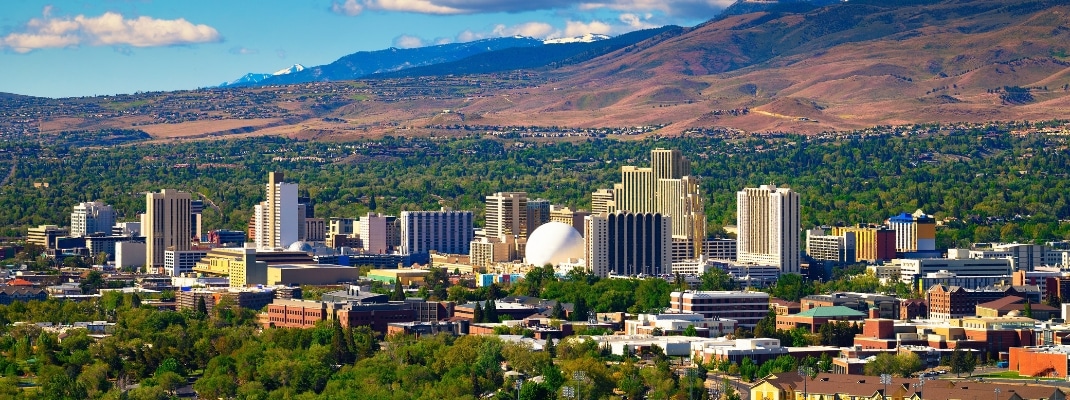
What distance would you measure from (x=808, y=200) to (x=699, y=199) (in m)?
27.1

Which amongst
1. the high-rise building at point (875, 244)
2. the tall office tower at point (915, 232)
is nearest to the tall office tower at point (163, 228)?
the high-rise building at point (875, 244)

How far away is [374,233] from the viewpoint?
164 meters

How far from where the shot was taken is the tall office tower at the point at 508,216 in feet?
516

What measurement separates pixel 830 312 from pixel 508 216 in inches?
1868

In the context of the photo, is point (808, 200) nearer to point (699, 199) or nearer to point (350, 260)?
point (699, 199)

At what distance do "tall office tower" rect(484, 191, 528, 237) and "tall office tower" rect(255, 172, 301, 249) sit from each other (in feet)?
37.8

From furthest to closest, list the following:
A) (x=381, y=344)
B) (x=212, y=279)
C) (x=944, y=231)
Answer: (x=944, y=231), (x=212, y=279), (x=381, y=344)

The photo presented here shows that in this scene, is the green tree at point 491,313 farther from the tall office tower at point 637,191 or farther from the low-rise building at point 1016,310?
the tall office tower at point 637,191

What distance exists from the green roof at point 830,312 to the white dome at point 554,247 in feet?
110

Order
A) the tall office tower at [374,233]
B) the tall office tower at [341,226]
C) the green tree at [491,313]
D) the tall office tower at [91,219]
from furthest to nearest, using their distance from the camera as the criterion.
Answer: the tall office tower at [341,226], the tall office tower at [91,219], the tall office tower at [374,233], the green tree at [491,313]

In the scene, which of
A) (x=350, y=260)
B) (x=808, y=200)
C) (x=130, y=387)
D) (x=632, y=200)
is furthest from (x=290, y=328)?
(x=808, y=200)

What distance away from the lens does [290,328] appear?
107m

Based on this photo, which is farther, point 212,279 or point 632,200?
point 632,200

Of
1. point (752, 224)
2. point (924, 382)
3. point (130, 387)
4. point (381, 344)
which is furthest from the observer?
point (752, 224)
